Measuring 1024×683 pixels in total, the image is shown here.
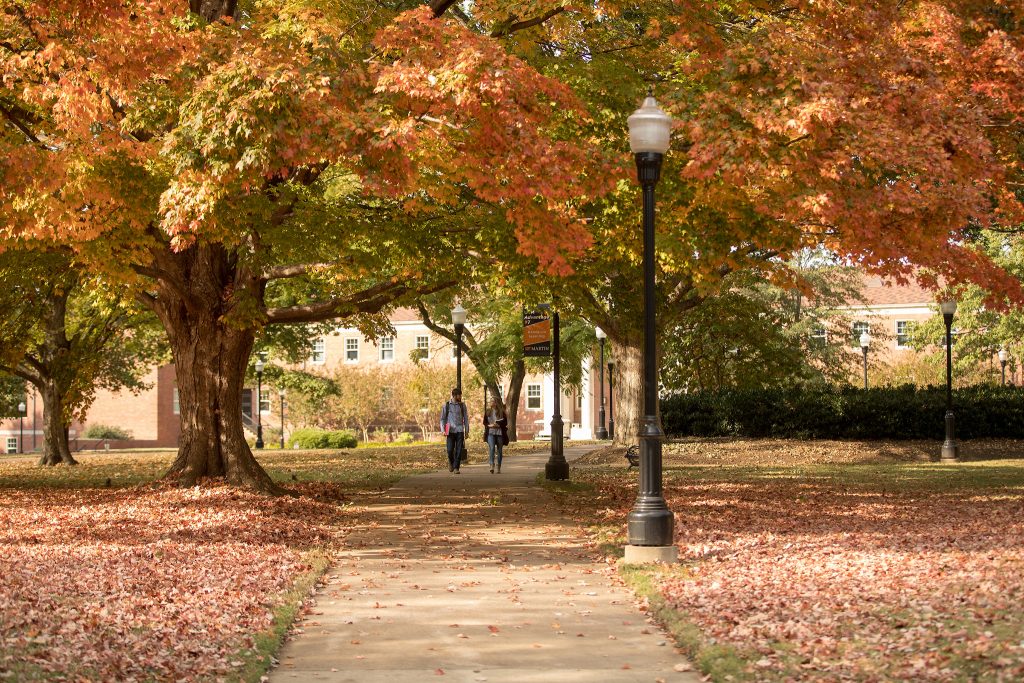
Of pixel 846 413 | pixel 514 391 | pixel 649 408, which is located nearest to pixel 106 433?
pixel 514 391

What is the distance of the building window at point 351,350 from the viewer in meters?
73.1

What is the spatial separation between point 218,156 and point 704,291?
7971 millimetres

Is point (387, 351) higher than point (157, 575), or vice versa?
point (387, 351)

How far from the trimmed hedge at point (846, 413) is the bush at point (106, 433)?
4015cm

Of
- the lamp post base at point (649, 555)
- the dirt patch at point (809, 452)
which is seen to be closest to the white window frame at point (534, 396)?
the dirt patch at point (809, 452)

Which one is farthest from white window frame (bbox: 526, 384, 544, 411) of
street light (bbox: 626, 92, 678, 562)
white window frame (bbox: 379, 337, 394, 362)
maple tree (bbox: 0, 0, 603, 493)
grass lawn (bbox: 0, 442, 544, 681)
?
street light (bbox: 626, 92, 678, 562)

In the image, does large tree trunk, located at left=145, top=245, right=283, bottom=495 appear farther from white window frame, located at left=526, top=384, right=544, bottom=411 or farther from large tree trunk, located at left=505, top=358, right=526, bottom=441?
white window frame, located at left=526, top=384, right=544, bottom=411

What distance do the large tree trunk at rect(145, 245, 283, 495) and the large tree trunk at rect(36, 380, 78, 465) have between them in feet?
53.6

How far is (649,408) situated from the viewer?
38.3ft

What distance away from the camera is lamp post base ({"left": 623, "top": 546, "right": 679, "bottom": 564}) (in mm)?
11195

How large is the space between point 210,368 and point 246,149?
6.96m

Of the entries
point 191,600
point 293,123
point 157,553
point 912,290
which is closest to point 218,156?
point 293,123

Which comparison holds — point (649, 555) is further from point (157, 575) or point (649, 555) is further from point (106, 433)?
point (106, 433)

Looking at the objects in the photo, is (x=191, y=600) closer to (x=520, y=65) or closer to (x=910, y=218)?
(x=520, y=65)
